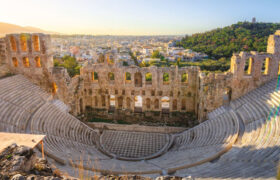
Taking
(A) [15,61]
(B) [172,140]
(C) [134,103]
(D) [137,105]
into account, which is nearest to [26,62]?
(A) [15,61]

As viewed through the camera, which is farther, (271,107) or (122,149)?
(122,149)

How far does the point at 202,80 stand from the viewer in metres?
21.1

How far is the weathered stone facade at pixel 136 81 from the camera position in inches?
814

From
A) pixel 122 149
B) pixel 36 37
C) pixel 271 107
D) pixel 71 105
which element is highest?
pixel 36 37

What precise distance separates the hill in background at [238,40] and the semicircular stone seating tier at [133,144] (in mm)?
36428

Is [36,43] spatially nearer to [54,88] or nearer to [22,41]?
[22,41]

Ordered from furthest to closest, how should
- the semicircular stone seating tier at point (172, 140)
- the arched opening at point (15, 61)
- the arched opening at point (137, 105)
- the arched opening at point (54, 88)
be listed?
the arched opening at point (137, 105) → the arched opening at point (54, 88) → the arched opening at point (15, 61) → the semicircular stone seating tier at point (172, 140)

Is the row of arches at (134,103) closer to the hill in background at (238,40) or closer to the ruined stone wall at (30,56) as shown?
the ruined stone wall at (30,56)

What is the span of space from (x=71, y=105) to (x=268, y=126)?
18.3 meters

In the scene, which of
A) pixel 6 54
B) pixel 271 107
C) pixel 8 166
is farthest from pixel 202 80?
pixel 6 54

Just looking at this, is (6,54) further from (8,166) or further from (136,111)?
(8,166)

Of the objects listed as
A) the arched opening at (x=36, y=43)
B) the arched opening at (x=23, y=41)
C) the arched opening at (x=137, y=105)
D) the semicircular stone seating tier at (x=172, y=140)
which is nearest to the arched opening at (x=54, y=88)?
the semicircular stone seating tier at (x=172, y=140)

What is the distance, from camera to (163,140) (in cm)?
1981

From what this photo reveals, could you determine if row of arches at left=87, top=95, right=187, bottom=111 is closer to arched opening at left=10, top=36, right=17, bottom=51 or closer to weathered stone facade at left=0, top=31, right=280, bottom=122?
weathered stone facade at left=0, top=31, right=280, bottom=122
